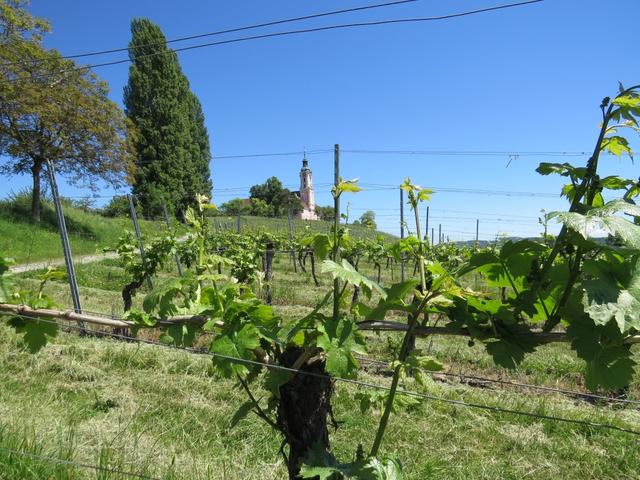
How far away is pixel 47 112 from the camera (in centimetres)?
1520

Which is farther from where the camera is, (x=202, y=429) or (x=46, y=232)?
(x=46, y=232)

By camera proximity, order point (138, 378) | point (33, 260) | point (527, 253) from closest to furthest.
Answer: point (527, 253) → point (138, 378) → point (33, 260)

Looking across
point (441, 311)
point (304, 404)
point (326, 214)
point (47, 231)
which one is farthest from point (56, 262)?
point (441, 311)

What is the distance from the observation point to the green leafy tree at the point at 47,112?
1477 centimetres

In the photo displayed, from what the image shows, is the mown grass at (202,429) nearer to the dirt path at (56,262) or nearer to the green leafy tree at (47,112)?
the dirt path at (56,262)

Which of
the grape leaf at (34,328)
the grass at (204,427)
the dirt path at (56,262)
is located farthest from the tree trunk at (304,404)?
the dirt path at (56,262)

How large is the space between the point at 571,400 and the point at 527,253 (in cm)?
436

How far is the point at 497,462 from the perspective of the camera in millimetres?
3195

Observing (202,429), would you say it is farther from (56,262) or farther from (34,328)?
(56,262)

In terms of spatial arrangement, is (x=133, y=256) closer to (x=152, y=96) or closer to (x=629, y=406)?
(x=629, y=406)

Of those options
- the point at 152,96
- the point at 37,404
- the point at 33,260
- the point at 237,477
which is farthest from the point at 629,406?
the point at 152,96

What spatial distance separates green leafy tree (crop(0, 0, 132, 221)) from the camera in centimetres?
1477

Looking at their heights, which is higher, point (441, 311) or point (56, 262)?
point (441, 311)

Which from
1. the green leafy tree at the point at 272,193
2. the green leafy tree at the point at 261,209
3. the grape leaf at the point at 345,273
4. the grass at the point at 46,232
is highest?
the green leafy tree at the point at 272,193
